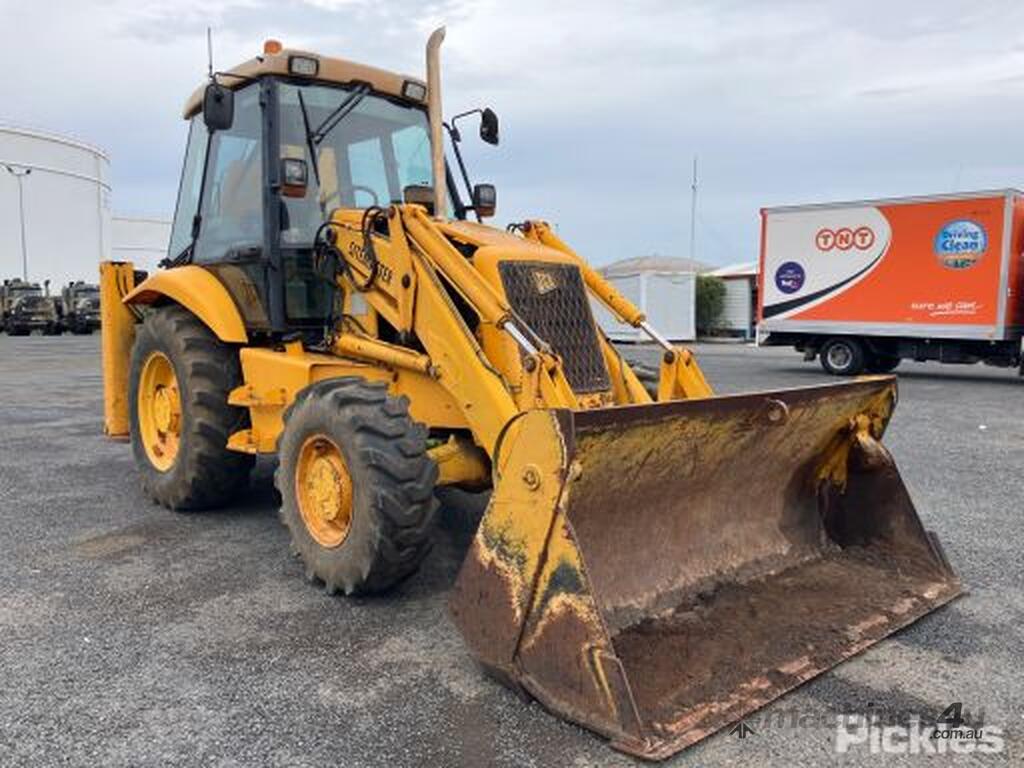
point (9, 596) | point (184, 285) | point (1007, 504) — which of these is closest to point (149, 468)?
point (184, 285)

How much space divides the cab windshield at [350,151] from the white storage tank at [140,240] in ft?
218

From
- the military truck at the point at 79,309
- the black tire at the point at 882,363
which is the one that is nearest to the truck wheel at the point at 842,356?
the black tire at the point at 882,363

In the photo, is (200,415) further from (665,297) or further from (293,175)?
(665,297)

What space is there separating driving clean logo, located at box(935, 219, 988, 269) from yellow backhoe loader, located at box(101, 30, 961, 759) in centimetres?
1194

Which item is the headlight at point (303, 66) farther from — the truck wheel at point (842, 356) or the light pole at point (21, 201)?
the light pole at point (21, 201)

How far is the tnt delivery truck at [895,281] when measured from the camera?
1477cm

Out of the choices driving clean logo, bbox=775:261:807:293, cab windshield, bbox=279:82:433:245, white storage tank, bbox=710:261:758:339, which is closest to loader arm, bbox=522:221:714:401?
cab windshield, bbox=279:82:433:245

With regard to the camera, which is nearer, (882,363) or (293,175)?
(293,175)

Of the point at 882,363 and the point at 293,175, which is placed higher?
the point at 293,175

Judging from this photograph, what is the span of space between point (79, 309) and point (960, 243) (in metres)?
30.4

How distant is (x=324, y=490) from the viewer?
4.21 meters

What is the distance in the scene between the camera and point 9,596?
14.2 ft

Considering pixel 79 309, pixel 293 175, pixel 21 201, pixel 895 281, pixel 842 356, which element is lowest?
pixel 842 356

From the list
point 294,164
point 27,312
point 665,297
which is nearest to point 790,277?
point 665,297
